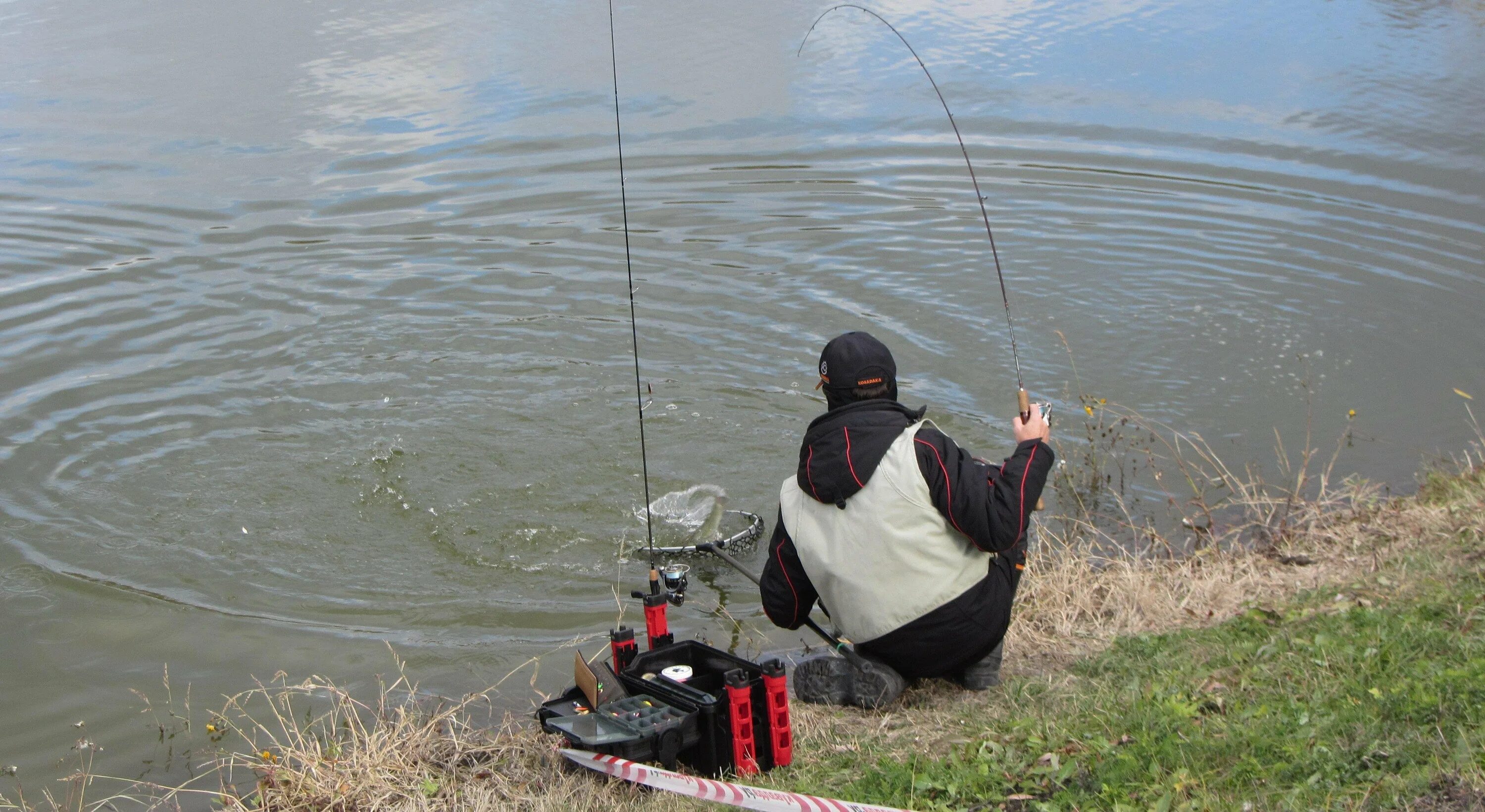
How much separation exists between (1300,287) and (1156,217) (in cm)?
207

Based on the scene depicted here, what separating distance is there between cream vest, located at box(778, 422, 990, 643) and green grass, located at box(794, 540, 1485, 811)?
48 cm

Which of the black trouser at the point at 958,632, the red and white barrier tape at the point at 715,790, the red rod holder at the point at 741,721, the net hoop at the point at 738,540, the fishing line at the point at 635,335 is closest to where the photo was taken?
the red and white barrier tape at the point at 715,790

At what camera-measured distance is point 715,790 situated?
360 centimetres

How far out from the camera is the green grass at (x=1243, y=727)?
3.13 meters

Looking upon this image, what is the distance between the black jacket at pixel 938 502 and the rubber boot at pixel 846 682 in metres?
0.06

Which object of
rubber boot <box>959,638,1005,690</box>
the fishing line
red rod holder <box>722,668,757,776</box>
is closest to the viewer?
red rod holder <box>722,668,757,776</box>

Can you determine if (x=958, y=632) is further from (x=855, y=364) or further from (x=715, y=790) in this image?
(x=715, y=790)

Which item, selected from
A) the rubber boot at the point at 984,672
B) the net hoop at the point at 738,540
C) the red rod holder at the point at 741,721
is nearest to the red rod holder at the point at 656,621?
the red rod holder at the point at 741,721

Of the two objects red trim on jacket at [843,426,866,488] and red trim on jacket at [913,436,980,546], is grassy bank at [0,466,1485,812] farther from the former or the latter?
red trim on jacket at [843,426,866,488]

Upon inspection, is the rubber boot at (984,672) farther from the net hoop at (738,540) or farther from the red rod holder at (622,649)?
the net hoop at (738,540)

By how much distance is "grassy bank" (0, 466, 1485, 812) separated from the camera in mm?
3236

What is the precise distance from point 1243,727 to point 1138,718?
31cm

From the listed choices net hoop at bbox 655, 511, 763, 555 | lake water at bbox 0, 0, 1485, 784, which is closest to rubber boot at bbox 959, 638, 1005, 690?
lake water at bbox 0, 0, 1485, 784

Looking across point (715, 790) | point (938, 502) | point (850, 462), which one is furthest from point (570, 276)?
point (715, 790)
